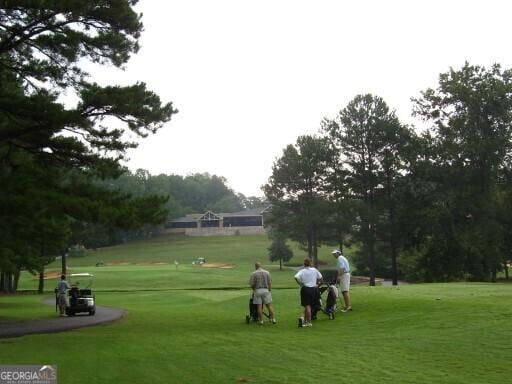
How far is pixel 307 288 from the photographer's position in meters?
14.9

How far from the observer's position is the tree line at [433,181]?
5041 centimetres

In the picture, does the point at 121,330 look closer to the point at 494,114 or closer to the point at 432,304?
the point at 432,304

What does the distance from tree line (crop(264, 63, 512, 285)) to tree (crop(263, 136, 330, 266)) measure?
16.8 feet

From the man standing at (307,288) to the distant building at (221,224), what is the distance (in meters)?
122

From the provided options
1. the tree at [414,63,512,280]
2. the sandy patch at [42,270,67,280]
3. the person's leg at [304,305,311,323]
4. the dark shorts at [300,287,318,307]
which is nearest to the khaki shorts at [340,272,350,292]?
the dark shorts at [300,287,318,307]

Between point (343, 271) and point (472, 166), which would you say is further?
point (472, 166)

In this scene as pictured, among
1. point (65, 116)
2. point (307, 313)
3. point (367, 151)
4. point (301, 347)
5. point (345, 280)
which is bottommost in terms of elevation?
point (301, 347)

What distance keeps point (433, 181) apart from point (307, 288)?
4177 centimetres

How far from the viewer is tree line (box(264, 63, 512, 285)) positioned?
5041cm

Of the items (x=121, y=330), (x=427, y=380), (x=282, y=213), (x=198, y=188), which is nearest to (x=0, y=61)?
(x=121, y=330)

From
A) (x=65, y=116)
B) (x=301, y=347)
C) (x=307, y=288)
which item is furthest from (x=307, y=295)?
(x=65, y=116)

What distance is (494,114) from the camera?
170 feet

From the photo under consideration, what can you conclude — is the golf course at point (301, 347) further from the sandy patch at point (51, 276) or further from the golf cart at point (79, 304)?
the sandy patch at point (51, 276)

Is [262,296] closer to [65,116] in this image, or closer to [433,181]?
[65,116]
